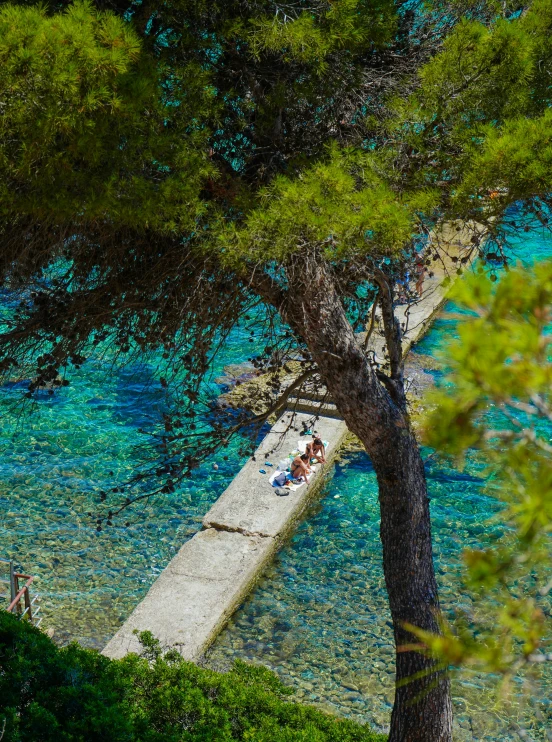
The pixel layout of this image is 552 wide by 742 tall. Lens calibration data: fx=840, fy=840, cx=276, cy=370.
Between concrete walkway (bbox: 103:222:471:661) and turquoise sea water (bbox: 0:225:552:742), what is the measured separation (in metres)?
0.19

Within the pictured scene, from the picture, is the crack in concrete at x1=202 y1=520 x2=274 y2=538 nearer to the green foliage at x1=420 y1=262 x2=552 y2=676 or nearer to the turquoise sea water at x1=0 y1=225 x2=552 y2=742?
the turquoise sea water at x1=0 y1=225 x2=552 y2=742

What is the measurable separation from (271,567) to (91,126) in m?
5.82

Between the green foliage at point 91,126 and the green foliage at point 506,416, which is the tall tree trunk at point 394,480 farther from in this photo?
the green foliage at point 506,416

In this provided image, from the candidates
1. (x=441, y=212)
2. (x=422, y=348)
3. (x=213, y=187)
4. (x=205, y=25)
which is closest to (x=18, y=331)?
(x=213, y=187)

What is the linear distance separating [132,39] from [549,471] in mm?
3320

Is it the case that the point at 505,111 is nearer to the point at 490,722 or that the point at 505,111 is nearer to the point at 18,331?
the point at 18,331

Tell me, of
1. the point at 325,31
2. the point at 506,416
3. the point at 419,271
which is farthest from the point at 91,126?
the point at 419,271

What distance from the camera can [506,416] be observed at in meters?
1.59

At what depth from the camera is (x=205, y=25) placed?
500 centimetres

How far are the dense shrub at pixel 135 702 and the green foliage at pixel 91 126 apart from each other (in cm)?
274

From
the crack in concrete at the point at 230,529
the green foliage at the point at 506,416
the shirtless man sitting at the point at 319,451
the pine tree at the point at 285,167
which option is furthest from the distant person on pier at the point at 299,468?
the green foliage at the point at 506,416

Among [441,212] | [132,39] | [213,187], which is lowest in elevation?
[132,39]

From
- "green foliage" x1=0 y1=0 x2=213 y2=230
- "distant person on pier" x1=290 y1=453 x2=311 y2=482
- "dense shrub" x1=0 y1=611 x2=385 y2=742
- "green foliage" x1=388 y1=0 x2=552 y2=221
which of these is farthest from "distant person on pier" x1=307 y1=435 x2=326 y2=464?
"green foliage" x1=0 y1=0 x2=213 y2=230

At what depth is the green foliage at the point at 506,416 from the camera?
4.93 ft
